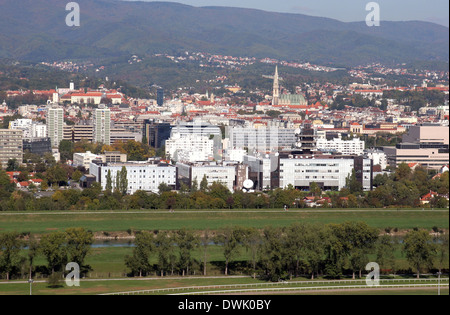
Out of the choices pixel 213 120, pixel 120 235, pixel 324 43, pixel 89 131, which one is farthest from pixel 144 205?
pixel 324 43

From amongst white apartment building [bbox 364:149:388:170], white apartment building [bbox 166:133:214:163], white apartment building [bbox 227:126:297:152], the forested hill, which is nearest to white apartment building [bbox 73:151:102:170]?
white apartment building [bbox 166:133:214:163]

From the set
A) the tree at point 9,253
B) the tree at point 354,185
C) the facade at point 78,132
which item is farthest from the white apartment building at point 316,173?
the facade at point 78,132

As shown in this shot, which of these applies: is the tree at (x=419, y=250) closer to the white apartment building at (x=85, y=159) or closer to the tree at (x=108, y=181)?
the tree at (x=108, y=181)

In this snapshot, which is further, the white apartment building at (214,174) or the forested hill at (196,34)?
the forested hill at (196,34)

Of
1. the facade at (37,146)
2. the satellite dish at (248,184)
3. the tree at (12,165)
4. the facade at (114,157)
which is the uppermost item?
the facade at (37,146)

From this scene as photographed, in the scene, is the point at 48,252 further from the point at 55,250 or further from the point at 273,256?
the point at 273,256

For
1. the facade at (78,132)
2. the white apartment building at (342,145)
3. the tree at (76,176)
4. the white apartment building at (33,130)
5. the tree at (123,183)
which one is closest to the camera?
the tree at (123,183)

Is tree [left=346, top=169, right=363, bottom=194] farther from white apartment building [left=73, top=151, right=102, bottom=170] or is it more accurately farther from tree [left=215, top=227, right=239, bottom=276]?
tree [left=215, top=227, right=239, bottom=276]
